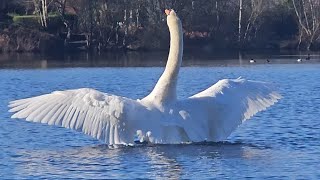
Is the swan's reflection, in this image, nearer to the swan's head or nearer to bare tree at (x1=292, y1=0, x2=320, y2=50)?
the swan's head

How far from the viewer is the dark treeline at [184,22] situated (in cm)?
7881

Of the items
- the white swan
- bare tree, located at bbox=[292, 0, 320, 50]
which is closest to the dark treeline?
bare tree, located at bbox=[292, 0, 320, 50]

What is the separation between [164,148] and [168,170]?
1.94 m

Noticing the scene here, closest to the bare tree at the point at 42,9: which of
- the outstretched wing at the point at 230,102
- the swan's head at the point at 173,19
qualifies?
the swan's head at the point at 173,19

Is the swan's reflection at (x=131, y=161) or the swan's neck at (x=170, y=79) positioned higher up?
the swan's neck at (x=170, y=79)

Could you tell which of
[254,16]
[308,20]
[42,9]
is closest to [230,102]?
[42,9]

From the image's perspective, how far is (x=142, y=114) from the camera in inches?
696

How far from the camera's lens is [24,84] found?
1501 inches

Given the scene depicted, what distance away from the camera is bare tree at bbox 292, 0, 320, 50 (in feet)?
260

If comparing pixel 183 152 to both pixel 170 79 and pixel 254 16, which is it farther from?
pixel 254 16

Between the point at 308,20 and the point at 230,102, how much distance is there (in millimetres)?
63685

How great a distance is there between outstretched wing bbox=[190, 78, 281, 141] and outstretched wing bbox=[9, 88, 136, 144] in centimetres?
159

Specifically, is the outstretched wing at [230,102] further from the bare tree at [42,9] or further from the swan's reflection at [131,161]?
the bare tree at [42,9]

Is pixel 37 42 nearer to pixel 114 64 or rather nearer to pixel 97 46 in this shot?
pixel 97 46
